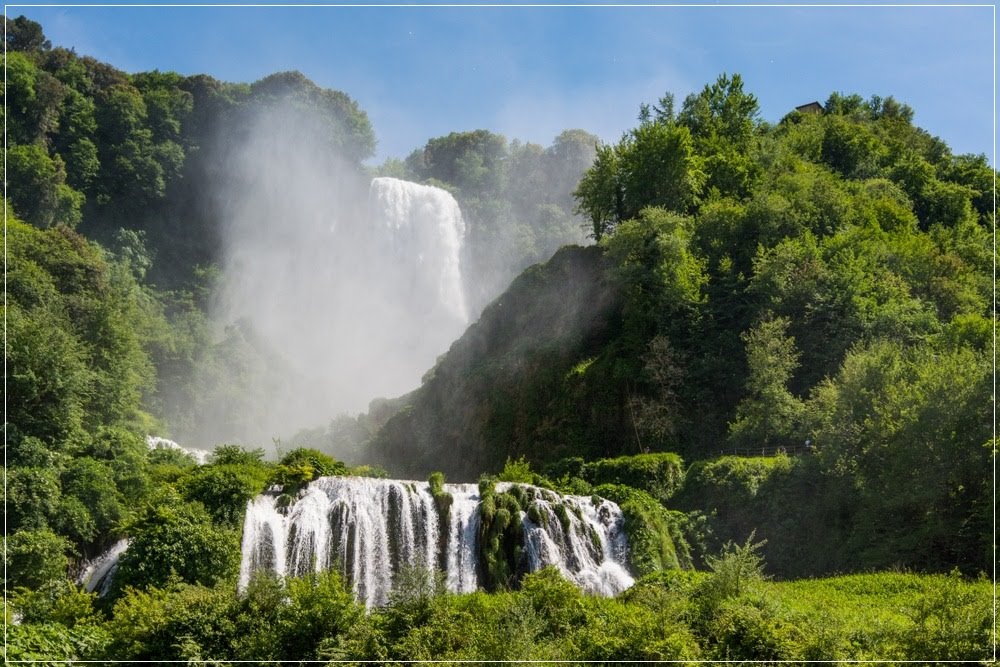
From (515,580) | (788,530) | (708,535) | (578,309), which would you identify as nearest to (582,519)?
(515,580)

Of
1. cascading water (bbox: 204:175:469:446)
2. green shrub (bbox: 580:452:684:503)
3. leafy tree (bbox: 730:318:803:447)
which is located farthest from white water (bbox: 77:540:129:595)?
cascading water (bbox: 204:175:469:446)

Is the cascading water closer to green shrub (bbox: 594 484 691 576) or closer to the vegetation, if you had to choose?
green shrub (bbox: 594 484 691 576)

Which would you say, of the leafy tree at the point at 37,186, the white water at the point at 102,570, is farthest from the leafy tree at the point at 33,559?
the leafy tree at the point at 37,186

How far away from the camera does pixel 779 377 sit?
32375 millimetres

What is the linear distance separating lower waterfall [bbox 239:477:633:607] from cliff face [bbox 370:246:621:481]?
10.7m

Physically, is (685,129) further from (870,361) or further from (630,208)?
(870,361)

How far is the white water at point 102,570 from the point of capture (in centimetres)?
2211

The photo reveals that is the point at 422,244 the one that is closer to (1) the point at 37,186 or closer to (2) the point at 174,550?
Answer: (1) the point at 37,186

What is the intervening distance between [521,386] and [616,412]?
5354 millimetres

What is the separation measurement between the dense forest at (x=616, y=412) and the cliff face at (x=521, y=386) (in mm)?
149

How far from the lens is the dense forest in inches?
687

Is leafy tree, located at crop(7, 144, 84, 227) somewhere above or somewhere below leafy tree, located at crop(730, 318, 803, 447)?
above

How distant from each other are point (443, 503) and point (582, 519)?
13.9ft

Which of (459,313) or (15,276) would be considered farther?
(459,313)
